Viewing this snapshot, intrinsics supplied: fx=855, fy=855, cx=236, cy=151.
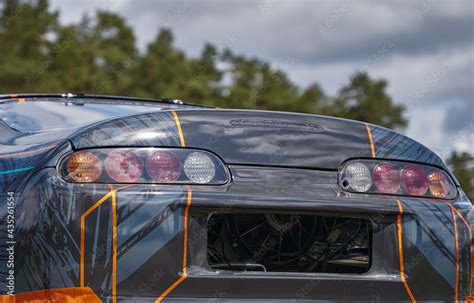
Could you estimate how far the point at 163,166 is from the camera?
2.97m

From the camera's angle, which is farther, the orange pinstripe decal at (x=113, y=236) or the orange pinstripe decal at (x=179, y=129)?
the orange pinstripe decal at (x=179, y=129)

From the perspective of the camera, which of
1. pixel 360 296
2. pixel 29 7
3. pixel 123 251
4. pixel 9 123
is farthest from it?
pixel 29 7

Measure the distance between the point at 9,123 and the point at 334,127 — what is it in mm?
1389

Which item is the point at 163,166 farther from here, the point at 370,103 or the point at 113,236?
the point at 370,103

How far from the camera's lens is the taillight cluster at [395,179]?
10.4 feet

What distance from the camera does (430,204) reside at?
10.6ft

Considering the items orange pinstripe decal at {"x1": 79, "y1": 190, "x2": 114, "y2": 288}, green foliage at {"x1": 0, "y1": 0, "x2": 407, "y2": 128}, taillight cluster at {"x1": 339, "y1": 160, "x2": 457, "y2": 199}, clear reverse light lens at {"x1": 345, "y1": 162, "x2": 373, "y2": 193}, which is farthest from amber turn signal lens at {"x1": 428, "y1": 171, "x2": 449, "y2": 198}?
green foliage at {"x1": 0, "y1": 0, "x2": 407, "y2": 128}

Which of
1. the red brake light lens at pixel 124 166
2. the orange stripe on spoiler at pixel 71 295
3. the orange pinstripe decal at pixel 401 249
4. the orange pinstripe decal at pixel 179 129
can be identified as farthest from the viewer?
the orange pinstripe decal at pixel 401 249

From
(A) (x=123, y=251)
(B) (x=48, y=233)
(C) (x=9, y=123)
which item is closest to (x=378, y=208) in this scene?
(A) (x=123, y=251)

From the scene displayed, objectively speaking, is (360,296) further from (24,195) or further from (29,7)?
(29,7)

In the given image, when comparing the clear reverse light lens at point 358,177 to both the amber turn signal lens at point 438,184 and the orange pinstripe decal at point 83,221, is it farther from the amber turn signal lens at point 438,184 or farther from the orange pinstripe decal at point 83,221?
the orange pinstripe decal at point 83,221

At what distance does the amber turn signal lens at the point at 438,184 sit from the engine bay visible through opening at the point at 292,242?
314 millimetres

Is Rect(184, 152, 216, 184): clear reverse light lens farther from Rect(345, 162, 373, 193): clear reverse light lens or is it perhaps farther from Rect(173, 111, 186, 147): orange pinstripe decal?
Rect(345, 162, 373, 193): clear reverse light lens

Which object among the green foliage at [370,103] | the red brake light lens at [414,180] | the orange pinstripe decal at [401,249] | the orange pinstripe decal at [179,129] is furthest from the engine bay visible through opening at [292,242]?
the green foliage at [370,103]
